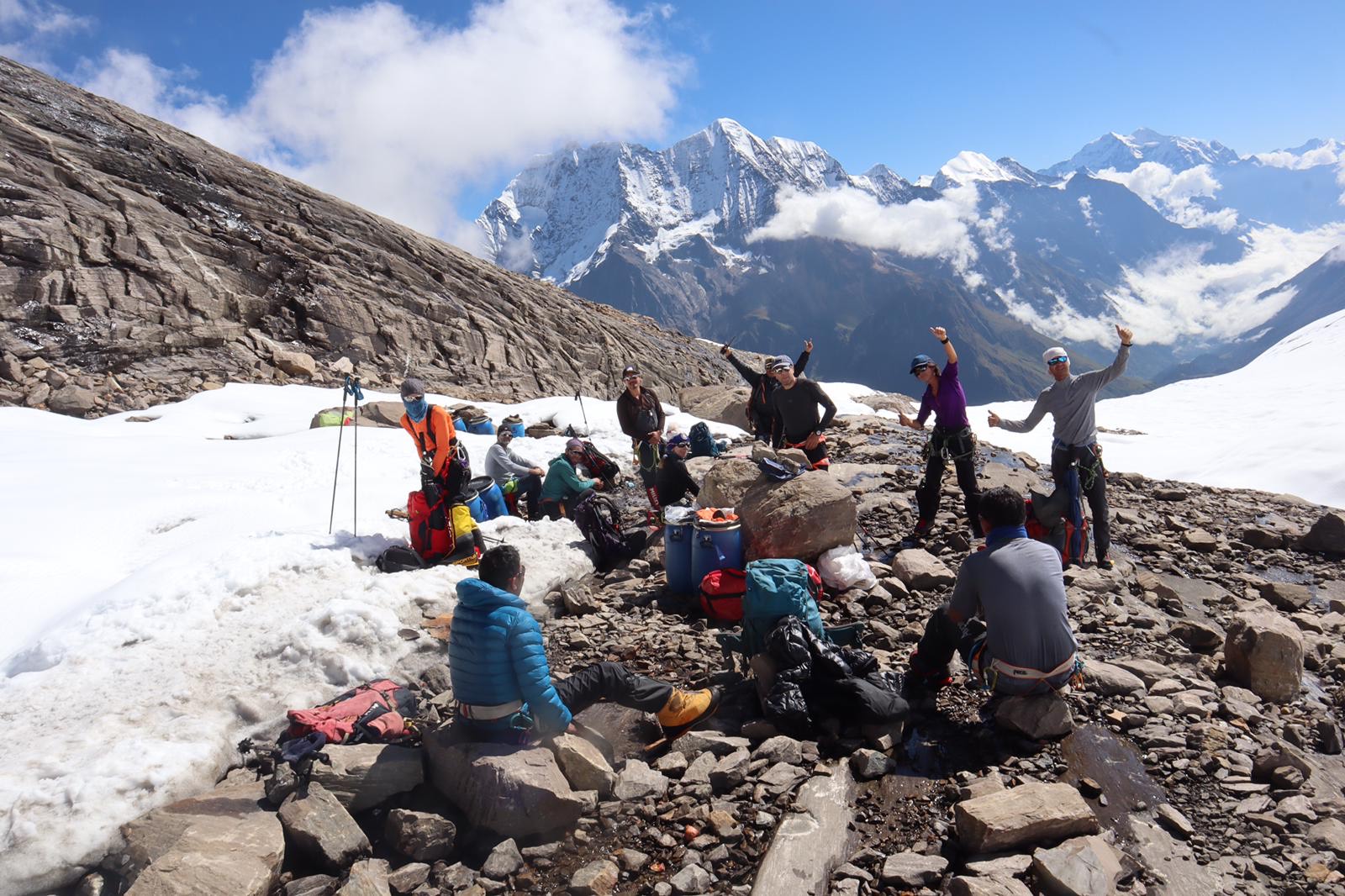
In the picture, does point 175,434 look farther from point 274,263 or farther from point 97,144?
point 97,144

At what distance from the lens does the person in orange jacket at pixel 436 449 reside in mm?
8766

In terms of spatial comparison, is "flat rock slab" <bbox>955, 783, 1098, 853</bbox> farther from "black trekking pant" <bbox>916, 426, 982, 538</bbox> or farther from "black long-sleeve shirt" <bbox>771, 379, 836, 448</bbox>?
"black long-sleeve shirt" <bbox>771, 379, 836, 448</bbox>

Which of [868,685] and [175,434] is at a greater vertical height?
[175,434]

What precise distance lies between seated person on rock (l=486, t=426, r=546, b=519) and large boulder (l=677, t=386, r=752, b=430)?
35.1 feet

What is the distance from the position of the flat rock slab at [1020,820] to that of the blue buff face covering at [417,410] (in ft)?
24.0

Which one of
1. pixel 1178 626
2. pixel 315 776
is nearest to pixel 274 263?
pixel 315 776

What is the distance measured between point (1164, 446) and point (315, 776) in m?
31.0

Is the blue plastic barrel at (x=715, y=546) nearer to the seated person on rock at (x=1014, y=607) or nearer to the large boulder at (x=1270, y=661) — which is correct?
the seated person on rock at (x=1014, y=607)

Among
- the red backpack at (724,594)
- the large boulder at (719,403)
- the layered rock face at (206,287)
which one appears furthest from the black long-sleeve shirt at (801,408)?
the layered rock face at (206,287)

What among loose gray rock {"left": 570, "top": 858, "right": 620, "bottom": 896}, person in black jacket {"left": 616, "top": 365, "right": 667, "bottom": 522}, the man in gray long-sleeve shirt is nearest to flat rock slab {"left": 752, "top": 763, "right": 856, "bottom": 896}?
loose gray rock {"left": 570, "top": 858, "right": 620, "bottom": 896}

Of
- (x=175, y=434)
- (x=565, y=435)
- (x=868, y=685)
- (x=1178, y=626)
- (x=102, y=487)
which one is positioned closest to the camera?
(x=868, y=685)

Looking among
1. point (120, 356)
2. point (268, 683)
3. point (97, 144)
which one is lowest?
point (268, 683)

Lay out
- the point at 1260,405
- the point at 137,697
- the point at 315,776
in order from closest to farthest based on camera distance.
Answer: the point at 315,776 → the point at 137,697 → the point at 1260,405

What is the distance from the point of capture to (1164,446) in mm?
26734
